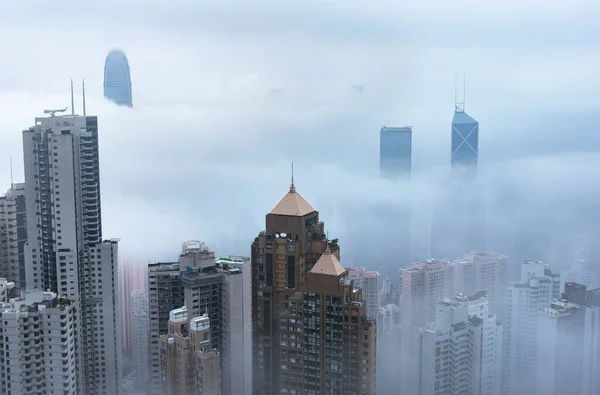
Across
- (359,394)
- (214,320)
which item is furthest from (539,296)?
(214,320)

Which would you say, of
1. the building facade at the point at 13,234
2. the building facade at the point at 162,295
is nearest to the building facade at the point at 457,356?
the building facade at the point at 162,295

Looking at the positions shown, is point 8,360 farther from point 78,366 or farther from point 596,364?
point 596,364

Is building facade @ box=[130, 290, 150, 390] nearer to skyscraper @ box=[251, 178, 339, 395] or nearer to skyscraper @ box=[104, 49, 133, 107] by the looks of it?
skyscraper @ box=[251, 178, 339, 395]

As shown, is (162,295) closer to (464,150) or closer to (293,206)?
(293,206)

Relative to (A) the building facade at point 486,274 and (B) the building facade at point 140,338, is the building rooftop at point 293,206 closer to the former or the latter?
(B) the building facade at point 140,338

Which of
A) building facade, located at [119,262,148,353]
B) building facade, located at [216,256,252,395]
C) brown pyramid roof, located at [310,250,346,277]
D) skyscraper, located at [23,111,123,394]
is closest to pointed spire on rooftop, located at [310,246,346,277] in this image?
brown pyramid roof, located at [310,250,346,277]

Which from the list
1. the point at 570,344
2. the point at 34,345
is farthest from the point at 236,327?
the point at 570,344
